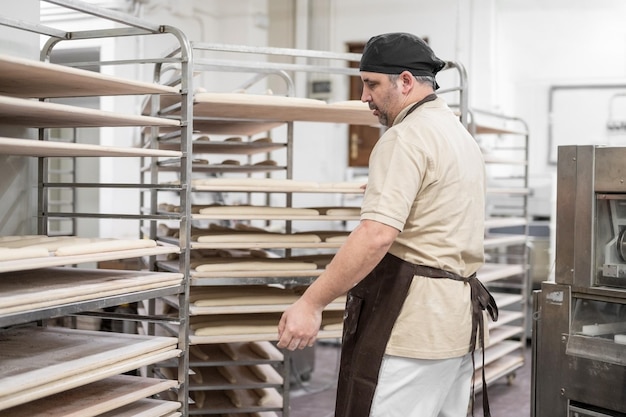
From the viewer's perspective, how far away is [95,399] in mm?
2268

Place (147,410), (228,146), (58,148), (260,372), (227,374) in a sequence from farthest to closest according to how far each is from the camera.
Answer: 1. (228,146)
2. (260,372)
3. (227,374)
4. (147,410)
5. (58,148)

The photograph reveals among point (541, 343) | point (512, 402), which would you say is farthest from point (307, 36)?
point (541, 343)

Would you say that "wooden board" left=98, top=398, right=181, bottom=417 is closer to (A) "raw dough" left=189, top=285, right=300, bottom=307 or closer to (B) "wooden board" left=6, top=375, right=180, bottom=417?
(B) "wooden board" left=6, top=375, right=180, bottom=417

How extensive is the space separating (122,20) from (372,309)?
1.32 m

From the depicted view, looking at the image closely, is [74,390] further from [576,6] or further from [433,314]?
[576,6]

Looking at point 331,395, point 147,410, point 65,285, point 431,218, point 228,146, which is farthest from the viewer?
point 331,395

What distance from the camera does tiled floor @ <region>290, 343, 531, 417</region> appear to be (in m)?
4.26

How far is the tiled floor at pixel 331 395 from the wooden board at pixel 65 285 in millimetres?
1971

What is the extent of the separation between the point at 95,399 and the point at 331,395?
2572 mm

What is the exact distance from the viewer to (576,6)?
6.77 metres

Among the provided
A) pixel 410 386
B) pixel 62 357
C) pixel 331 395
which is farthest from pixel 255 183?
pixel 331 395

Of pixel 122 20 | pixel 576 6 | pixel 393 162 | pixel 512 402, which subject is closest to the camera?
pixel 393 162

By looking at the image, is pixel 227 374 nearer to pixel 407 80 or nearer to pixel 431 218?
pixel 431 218

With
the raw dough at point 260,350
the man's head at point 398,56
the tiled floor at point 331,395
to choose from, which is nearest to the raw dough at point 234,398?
the raw dough at point 260,350
